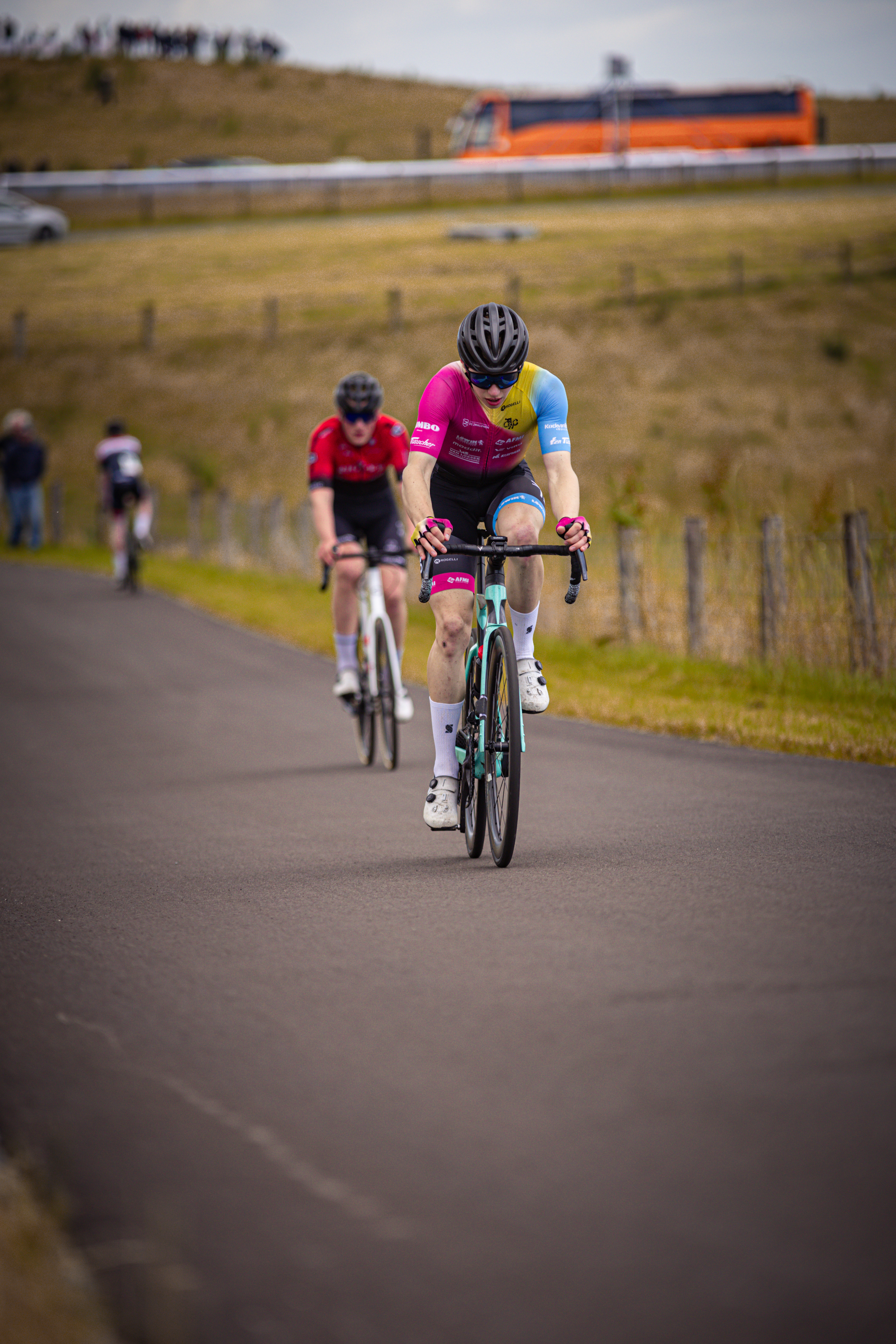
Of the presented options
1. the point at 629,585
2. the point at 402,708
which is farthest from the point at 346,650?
the point at 629,585

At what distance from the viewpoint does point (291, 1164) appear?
10.6ft

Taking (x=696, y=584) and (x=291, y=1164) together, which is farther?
(x=696, y=584)

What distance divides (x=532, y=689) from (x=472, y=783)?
481 mm

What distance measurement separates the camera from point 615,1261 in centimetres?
275

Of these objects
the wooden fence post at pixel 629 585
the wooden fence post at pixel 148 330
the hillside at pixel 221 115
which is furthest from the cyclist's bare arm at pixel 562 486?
the hillside at pixel 221 115

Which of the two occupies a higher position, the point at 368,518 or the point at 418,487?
the point at 418,487

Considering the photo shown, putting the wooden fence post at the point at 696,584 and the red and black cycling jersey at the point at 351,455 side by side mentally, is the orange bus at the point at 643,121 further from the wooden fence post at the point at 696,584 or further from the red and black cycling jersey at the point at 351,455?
the red and black cycling jersey at the point at 351,455

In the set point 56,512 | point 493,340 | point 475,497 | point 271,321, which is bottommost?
point 56,512

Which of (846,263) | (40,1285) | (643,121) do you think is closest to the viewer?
(40,1285)

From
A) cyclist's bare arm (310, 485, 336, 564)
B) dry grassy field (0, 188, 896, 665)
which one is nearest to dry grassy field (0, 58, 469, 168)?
dry grassy field (0, 188, 896, 665)

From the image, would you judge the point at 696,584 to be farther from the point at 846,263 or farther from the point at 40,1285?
the point at 846,263

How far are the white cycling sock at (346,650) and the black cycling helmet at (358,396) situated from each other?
147 cm

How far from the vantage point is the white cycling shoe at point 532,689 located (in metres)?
6.39

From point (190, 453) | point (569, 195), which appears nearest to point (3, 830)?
point (190, 453)
